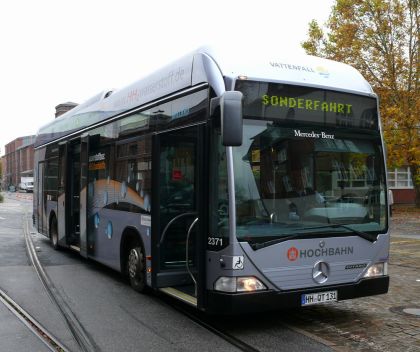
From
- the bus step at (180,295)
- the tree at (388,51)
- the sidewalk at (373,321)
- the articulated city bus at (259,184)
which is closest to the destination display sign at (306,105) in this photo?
the articulated city bus at (259,184)

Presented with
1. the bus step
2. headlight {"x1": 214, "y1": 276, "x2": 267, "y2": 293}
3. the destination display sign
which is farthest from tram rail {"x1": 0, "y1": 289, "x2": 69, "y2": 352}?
the destination display sign

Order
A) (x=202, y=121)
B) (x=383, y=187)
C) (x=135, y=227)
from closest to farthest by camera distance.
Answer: (x=202, y=121) → (x=383, y=187) → (x=135, y=227)

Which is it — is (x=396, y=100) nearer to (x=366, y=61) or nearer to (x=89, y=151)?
(x=366, y=61)

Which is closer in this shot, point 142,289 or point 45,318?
point 45,318

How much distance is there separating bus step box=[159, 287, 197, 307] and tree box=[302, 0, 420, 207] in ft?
69.7

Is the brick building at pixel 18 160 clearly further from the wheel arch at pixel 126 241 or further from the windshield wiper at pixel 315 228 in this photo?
the windshield wiper at pixel 315 228

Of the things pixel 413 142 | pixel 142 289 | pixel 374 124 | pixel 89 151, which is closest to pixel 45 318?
pixel 142 289

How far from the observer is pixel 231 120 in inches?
194

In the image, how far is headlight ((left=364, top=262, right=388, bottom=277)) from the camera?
19.6 ft

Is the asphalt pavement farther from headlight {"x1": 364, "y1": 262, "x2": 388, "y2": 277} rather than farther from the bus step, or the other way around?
headlight {"x1": 364, "y1": 262, "x2": 388, "y2": 277}

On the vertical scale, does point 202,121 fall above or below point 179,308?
above

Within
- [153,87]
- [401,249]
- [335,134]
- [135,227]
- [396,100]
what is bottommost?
[401,249]

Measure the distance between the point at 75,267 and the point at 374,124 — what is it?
685 cm

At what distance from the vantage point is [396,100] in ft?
84.7
